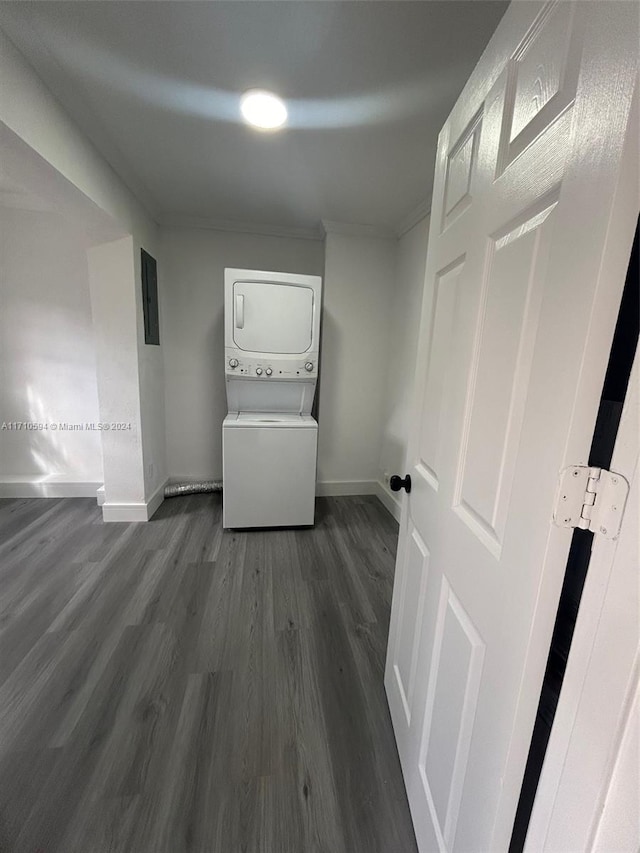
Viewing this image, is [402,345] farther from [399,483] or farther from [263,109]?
[399,483]

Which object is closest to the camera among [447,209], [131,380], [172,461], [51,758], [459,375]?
[459,375]

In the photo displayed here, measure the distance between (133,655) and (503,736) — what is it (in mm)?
1532

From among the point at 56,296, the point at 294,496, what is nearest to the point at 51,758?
the point at 294,496

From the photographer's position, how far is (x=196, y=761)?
111cm

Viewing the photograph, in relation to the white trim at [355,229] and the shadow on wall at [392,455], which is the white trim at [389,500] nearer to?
the shadow on wall at [392,455]

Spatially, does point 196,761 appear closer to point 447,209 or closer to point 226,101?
point 447,209

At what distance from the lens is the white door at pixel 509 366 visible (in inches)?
17.1

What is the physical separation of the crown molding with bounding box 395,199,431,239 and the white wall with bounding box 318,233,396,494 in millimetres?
160

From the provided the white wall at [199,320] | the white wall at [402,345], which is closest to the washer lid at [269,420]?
the white wall at [199,320]

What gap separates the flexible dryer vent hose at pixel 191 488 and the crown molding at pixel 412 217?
2.71m

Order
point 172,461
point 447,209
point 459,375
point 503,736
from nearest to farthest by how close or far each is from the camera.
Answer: point 503,736, point 459,375, point 447,209, point 172,461

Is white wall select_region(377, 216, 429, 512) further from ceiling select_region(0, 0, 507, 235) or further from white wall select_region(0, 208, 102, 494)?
white wall select_region(0, 208, 102, 494)

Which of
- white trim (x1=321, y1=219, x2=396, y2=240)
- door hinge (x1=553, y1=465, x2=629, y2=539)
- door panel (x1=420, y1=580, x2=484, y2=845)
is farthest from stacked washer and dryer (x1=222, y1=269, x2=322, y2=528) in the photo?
door hinge (x1=553, y1=465, x2=629, y2=539)

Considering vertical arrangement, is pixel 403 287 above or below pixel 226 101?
below
